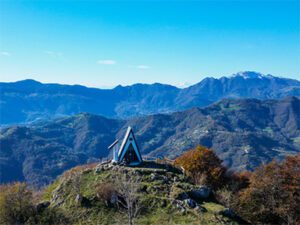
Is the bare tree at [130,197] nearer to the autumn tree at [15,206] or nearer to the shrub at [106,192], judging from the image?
the shrub at [106,192]

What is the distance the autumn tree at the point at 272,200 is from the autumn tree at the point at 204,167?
24.1 feet

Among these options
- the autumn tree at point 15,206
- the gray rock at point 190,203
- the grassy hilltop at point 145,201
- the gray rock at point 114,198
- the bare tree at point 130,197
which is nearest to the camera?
the autumn tree at point 15,206

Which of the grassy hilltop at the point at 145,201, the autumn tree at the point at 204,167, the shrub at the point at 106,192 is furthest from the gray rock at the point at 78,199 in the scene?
the autumn tree at the point at 204,167

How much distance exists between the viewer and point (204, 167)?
152ft

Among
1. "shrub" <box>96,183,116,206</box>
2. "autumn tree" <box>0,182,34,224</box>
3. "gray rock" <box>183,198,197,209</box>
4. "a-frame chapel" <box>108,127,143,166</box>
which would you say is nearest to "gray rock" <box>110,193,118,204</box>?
"shrub" <box>96,183,116,206</box>

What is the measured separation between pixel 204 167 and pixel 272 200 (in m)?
13.4

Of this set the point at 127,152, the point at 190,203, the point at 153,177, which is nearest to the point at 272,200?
the point at 190,203

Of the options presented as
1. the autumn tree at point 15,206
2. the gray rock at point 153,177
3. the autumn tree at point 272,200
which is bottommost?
the autumn tree at point 272,200

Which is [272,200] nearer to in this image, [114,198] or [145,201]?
[145,201]

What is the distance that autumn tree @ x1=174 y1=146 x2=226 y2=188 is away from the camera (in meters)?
43.8

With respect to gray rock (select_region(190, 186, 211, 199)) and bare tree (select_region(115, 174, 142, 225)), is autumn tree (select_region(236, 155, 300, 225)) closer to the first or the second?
gray rock (select_region(190, 186, 211, 199))

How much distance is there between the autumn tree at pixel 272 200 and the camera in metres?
33.4

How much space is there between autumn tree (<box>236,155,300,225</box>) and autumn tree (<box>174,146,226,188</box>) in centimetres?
735

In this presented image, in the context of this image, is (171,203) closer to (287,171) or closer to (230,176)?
(287,171)
